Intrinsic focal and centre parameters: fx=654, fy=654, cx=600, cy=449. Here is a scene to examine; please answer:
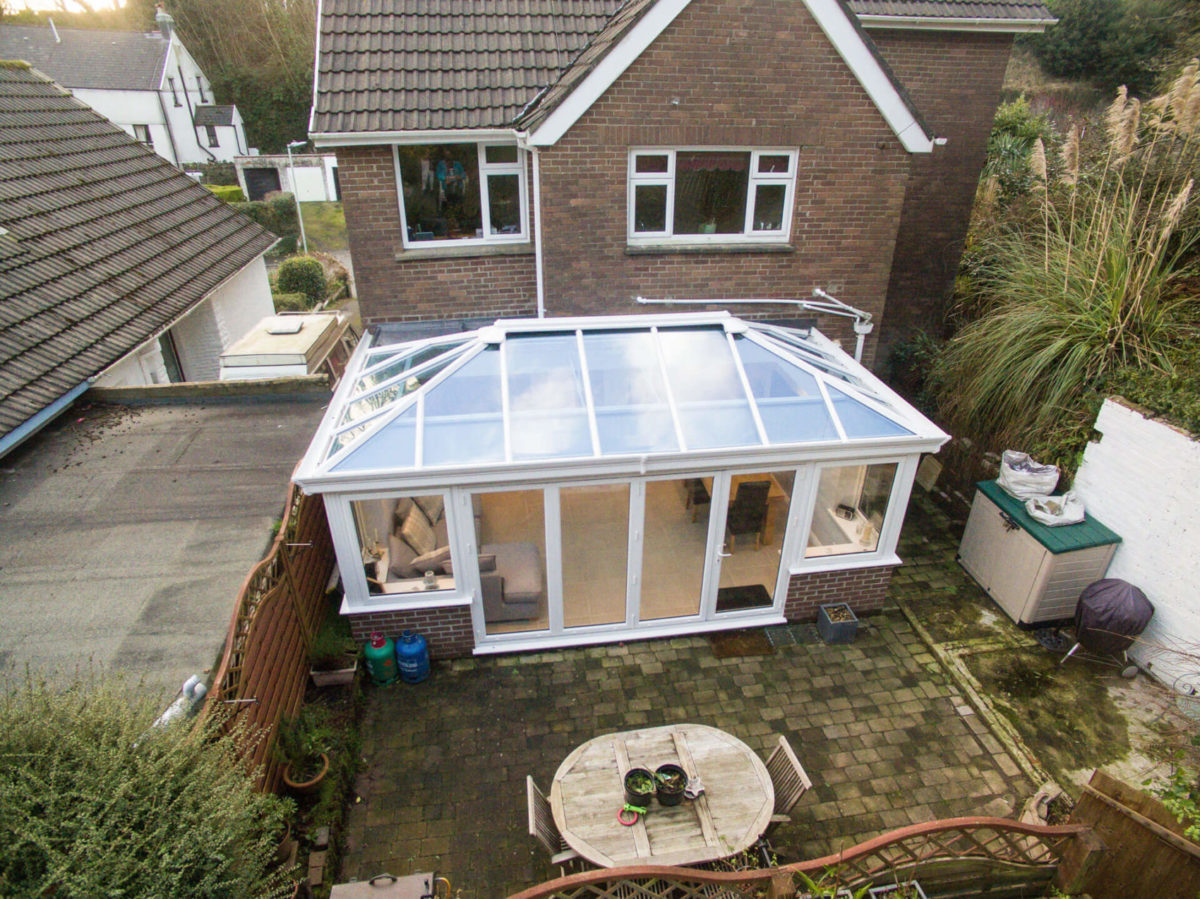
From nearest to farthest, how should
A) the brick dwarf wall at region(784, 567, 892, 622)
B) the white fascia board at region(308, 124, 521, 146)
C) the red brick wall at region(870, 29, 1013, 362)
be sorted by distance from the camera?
the brick dwarf wall at region(784, 567, 892, 622)
the white fascia board at region(308, 124, 521, 146)
the red brick wall at region(870, 29, 1013, 362)

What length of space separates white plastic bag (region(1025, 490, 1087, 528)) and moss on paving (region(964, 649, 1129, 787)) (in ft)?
5.03

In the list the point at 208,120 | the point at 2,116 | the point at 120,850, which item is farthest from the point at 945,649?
the point at 208,120

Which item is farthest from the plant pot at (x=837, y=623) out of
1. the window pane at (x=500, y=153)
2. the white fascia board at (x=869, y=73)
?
the window pane at (x=500, y=153)

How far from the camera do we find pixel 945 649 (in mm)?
7617

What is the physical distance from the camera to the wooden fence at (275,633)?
15.7 feet

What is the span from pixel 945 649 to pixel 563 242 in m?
6.98

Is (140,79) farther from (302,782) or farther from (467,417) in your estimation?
(302,782)

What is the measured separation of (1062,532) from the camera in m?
7.55

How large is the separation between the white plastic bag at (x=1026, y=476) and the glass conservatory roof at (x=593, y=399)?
5.74ft

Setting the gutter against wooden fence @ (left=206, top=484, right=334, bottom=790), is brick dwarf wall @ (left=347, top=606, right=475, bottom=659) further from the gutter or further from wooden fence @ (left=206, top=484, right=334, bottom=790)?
the gutter

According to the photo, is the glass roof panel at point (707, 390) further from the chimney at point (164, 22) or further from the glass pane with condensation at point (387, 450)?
the chimney at point (164, 22)

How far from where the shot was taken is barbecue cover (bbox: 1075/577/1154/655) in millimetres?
6945

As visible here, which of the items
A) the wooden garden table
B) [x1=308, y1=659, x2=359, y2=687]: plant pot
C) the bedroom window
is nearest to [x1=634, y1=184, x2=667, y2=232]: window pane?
the bedroom window

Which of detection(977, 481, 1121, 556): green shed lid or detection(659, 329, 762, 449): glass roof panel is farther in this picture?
detection(977, 481, 1121, 556): green shed lid
